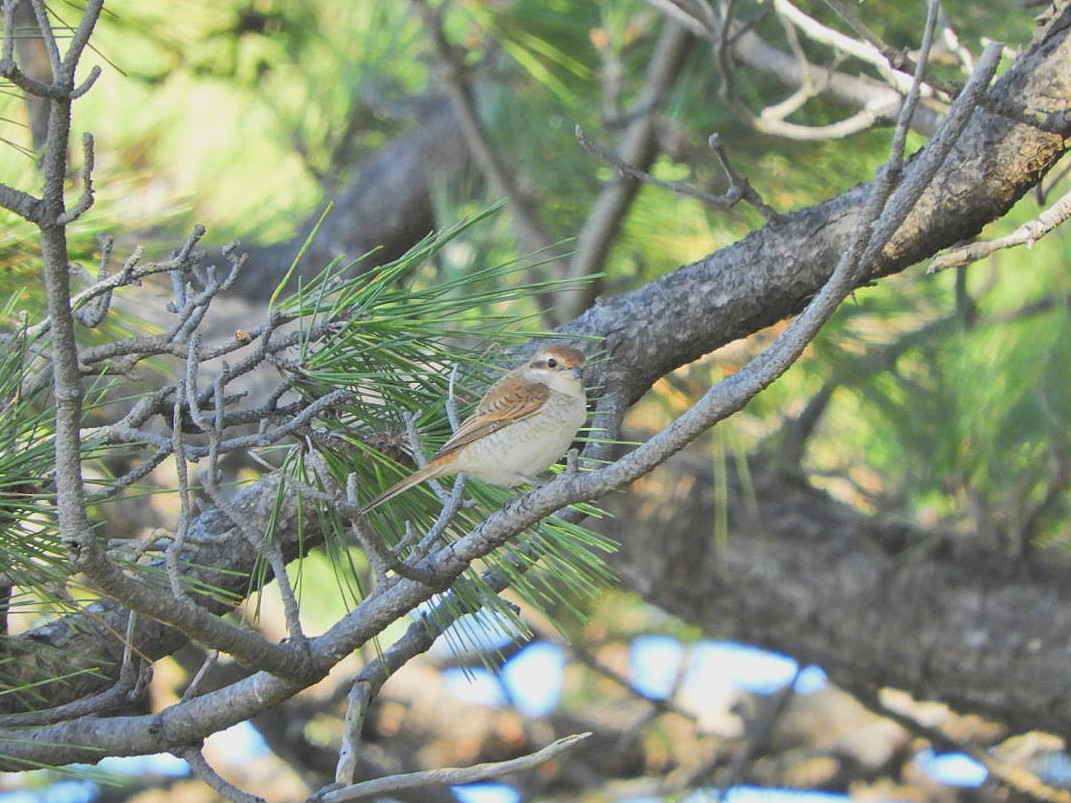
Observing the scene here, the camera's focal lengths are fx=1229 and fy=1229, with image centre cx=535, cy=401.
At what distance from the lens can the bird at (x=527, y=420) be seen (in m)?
1.92

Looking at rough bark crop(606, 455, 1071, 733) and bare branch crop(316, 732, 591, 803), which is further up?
rough bark crop(606, 455, 1071, 733)

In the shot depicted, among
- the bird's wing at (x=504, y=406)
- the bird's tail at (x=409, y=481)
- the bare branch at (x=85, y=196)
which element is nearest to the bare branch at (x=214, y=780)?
the bird's tail at (x=409, y=481)

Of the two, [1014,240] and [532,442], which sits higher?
[532,442]

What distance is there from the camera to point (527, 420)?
199 cm

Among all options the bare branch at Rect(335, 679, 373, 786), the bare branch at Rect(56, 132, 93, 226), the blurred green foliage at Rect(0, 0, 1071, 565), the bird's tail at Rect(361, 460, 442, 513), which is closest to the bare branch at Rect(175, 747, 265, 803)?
the bare branch at Rect(335, 679, 373, 786)

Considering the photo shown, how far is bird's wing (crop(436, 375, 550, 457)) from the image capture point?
74.3 inches

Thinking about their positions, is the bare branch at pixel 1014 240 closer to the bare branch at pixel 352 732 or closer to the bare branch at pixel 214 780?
the bare branch at pixel 352 732

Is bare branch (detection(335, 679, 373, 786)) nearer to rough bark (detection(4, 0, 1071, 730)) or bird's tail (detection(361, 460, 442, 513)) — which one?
bird's tail (detection(361, 460, 442, 513))

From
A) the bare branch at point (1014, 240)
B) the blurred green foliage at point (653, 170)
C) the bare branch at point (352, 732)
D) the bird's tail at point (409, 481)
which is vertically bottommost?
the bare branch at point (352, 732)

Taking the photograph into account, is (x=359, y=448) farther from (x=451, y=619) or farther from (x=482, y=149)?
(x=482, y=149)

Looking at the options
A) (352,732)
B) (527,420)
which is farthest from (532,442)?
(352,732)

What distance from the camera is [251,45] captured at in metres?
4.37

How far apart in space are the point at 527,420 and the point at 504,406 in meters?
0.04

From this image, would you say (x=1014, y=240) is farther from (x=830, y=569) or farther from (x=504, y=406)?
(x=830, y=569)
